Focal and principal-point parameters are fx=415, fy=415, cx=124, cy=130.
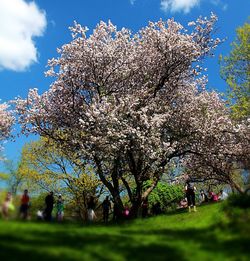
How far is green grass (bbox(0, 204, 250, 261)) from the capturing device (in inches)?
501

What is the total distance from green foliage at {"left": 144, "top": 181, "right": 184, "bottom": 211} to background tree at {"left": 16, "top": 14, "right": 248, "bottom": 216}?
5217 millimetres

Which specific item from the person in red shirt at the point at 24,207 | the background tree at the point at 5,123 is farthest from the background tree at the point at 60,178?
the person in red shirt at the point at 24,207

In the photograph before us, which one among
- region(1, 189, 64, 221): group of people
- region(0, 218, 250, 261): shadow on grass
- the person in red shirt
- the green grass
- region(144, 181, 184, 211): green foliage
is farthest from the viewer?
region(144, 181, 184, 211): green foliage

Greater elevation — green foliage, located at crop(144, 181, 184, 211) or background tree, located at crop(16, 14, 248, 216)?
background tree, located at crop(16, 14, 248, 216)

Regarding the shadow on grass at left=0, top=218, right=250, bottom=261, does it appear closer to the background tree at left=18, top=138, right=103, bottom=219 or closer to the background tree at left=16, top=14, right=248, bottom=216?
the background tree at left=16, top=14, right=248, bottom=216

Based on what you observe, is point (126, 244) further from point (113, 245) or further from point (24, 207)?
point (24, 207)

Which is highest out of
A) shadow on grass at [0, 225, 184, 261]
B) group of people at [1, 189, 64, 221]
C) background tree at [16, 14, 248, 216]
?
background tree at [16, 14, 248, 216]

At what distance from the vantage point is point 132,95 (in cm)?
3303

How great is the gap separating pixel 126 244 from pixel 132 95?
19.3 metres

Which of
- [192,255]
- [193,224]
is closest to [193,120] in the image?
[193,224]

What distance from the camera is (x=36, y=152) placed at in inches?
A: 2354

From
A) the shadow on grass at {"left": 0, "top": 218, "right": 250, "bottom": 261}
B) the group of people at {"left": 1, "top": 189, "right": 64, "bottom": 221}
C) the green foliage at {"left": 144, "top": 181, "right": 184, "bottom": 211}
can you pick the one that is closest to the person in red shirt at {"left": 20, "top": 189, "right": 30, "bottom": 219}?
the group of people at {"left": 1, "top": 189, "right": 64, "bottom": 221}

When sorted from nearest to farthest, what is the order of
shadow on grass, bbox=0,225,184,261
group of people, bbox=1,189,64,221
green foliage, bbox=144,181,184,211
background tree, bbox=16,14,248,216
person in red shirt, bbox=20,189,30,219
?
shadow on grass, bbox=0,225,184,261
group of people, bbox=1,189,64,221
person in red shirt, bbox=20,189,30,219
background tree, bbox=16,14,248,216
green foliage, bbox=144,181,184,211

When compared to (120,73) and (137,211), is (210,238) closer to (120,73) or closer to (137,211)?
(137,211)
